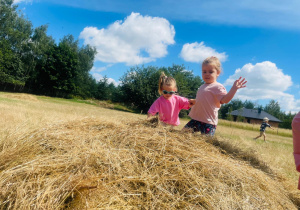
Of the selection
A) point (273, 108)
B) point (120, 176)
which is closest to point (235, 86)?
point (120, 176)

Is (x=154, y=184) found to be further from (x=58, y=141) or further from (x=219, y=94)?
(x=219, y=94)

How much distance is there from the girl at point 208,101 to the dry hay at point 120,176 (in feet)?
4.09

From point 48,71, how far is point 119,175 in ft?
163

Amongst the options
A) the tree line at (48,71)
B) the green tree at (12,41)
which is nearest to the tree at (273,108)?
the tree line at (48,71)

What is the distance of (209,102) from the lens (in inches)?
152

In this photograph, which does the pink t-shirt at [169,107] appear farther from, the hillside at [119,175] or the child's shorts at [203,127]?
the hillside at [119,175]

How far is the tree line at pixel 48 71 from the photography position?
131ft

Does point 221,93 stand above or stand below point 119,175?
above

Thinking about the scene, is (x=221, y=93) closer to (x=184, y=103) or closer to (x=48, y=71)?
(x=184, y=103)

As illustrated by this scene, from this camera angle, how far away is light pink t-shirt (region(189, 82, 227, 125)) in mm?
3822

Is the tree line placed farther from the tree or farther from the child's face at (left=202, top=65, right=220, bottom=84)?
the tree

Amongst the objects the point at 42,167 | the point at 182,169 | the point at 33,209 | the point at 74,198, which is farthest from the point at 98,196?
the point at 182,169

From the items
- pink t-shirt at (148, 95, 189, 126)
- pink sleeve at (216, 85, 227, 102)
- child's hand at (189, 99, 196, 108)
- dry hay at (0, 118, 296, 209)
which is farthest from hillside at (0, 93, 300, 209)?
pink t-shirt at (148, 95, 189, 126)

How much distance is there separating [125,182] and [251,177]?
1.40 m
